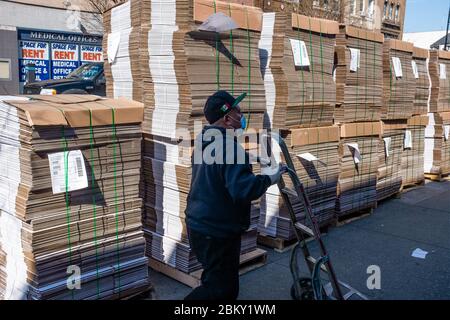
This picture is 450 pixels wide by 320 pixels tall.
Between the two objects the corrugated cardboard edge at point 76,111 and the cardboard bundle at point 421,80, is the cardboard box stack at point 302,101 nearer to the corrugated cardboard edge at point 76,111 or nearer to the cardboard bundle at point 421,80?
the corrugated cardboard edge at point 76,111

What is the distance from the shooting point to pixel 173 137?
177 inches

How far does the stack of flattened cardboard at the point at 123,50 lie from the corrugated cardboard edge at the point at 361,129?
302 centimetres

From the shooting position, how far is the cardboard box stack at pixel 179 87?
4.39 metres

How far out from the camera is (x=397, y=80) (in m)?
7.52

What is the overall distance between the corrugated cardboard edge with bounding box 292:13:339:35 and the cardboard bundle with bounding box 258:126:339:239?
1263 millimetres

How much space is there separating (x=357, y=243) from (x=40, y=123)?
4281 mm

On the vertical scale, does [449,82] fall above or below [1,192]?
above

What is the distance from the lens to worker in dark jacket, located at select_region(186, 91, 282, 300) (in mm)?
3252

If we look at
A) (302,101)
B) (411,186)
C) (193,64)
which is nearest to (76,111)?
(193,64)

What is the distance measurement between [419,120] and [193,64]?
5.68 m

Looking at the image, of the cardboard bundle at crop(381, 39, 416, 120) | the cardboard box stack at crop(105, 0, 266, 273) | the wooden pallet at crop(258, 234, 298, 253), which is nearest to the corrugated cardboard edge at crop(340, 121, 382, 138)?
the cardboard bundle at crop(381, 39, 416, 120)

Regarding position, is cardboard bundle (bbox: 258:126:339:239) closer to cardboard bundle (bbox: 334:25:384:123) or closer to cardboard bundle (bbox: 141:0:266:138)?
cardboard bundle (bbox: 334:25:384:123)
